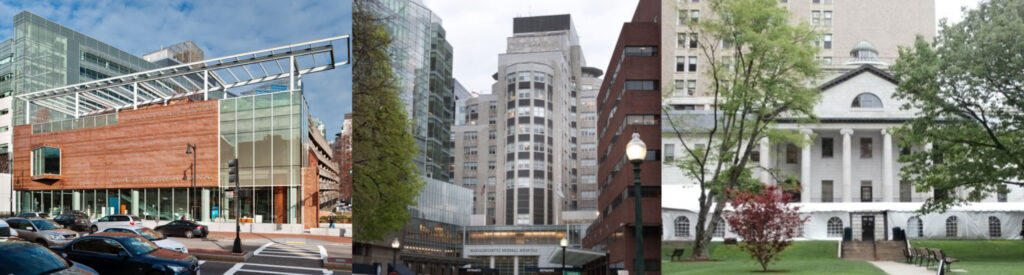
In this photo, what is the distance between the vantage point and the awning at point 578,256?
1188 centimetres

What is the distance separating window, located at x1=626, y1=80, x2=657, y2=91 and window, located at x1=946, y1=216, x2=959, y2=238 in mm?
4002

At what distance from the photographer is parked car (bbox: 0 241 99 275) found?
23.3 ft

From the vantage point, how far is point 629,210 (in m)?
11.1

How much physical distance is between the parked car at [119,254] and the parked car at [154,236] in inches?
14.8

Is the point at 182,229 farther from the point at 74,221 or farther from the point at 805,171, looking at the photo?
the point at 805,171

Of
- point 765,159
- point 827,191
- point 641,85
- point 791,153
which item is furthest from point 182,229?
point 827,191

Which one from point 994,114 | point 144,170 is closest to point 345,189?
point 144,170

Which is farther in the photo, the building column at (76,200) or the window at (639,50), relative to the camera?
the window at (639,50)

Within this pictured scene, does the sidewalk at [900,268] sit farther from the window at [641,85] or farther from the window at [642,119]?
the window at [641,85]

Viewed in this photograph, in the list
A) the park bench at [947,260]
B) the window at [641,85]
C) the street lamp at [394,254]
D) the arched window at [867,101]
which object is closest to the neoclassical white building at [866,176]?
the arched window at [867,101]

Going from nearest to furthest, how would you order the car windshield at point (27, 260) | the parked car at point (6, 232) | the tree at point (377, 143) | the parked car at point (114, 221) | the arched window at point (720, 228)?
the car windshield at point (27, 260) < the parked car at point (6, 232) < the parked car at point (114, 221) < the arched window at point (720, 228) < the tree at point (377, 143)

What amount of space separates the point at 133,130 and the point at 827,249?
29.9 feet

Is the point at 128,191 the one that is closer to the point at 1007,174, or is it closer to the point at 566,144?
A: the point at 566,144

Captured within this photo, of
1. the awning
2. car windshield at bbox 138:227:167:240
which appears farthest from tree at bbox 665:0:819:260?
car windshield at bbox 138:227:167:240
